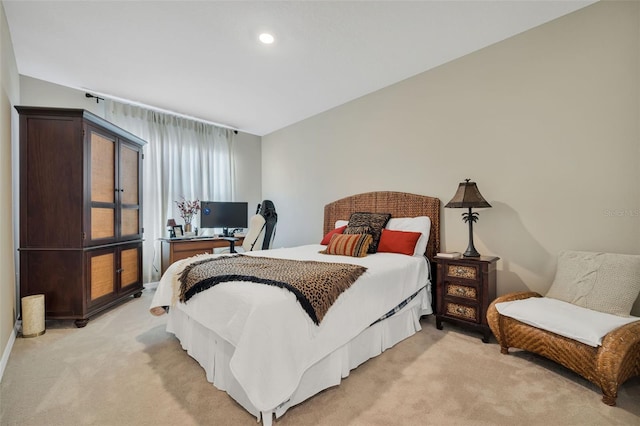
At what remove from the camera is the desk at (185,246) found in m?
4.00

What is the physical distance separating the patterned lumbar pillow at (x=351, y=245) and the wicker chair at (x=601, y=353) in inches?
53.8

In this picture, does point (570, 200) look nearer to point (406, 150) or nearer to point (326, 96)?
point (406, 150)

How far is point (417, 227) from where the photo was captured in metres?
3.15

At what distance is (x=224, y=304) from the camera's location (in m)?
1.74

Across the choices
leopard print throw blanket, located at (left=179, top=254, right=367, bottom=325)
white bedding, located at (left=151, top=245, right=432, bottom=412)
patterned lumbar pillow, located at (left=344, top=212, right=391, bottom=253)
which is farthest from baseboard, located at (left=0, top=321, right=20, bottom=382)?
patterned lumbar pillow, located at (left=344, top=212, right=391, bottom=253)

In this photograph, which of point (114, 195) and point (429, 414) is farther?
point (114, 195)

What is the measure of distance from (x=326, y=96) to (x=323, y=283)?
2.93 metres

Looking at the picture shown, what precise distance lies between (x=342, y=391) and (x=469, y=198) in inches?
75.4

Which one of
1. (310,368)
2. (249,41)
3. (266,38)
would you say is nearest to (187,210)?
(249,41)

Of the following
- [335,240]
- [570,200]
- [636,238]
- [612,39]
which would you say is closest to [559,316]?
[636,238]

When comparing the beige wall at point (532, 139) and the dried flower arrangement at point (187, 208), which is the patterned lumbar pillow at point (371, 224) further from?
the dried flower arrangement at point (187, 208)

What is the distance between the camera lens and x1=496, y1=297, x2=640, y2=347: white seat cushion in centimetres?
173

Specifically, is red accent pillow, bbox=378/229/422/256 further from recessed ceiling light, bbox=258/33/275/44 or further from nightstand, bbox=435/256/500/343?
recessed ceiling light, bbox=258/33/275/44

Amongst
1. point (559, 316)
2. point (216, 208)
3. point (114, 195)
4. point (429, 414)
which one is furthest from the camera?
point (216, 208)
